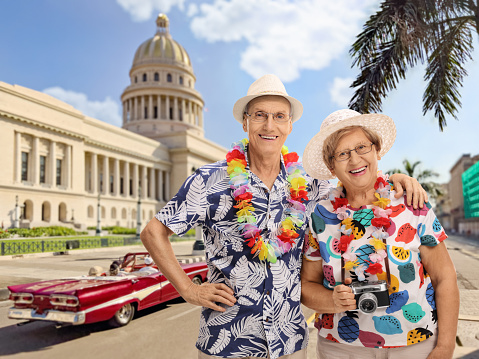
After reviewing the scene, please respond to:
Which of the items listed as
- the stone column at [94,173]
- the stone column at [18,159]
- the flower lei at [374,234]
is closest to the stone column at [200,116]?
the stone column at [94,173]

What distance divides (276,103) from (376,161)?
2.57 feet

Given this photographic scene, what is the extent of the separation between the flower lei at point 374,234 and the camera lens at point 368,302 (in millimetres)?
173

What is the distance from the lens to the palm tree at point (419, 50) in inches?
320

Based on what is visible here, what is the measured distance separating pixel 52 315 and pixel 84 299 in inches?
22.2

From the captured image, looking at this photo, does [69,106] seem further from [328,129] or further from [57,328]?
[328,129]

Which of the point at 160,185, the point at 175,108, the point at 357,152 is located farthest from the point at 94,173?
the point at 357,152

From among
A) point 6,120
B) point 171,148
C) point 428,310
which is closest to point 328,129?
point 428,310

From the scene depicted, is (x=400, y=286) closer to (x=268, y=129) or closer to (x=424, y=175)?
(x=268, y=129)

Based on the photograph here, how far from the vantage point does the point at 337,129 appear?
2.75 m

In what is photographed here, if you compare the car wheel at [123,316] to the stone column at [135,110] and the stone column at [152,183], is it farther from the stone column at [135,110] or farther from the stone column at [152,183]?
the stone column at [135,110]

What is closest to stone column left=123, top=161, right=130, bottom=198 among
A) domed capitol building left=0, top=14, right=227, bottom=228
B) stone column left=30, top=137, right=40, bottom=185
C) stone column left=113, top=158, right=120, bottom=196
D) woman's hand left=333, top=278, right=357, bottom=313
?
domed capitol building left=0, top=14, right=227, bottom=228

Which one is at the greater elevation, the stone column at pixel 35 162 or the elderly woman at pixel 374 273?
the stone column at pixel 35 162

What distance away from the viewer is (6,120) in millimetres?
44594

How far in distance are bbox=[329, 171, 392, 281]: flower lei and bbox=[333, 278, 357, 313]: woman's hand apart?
0.43 ft
